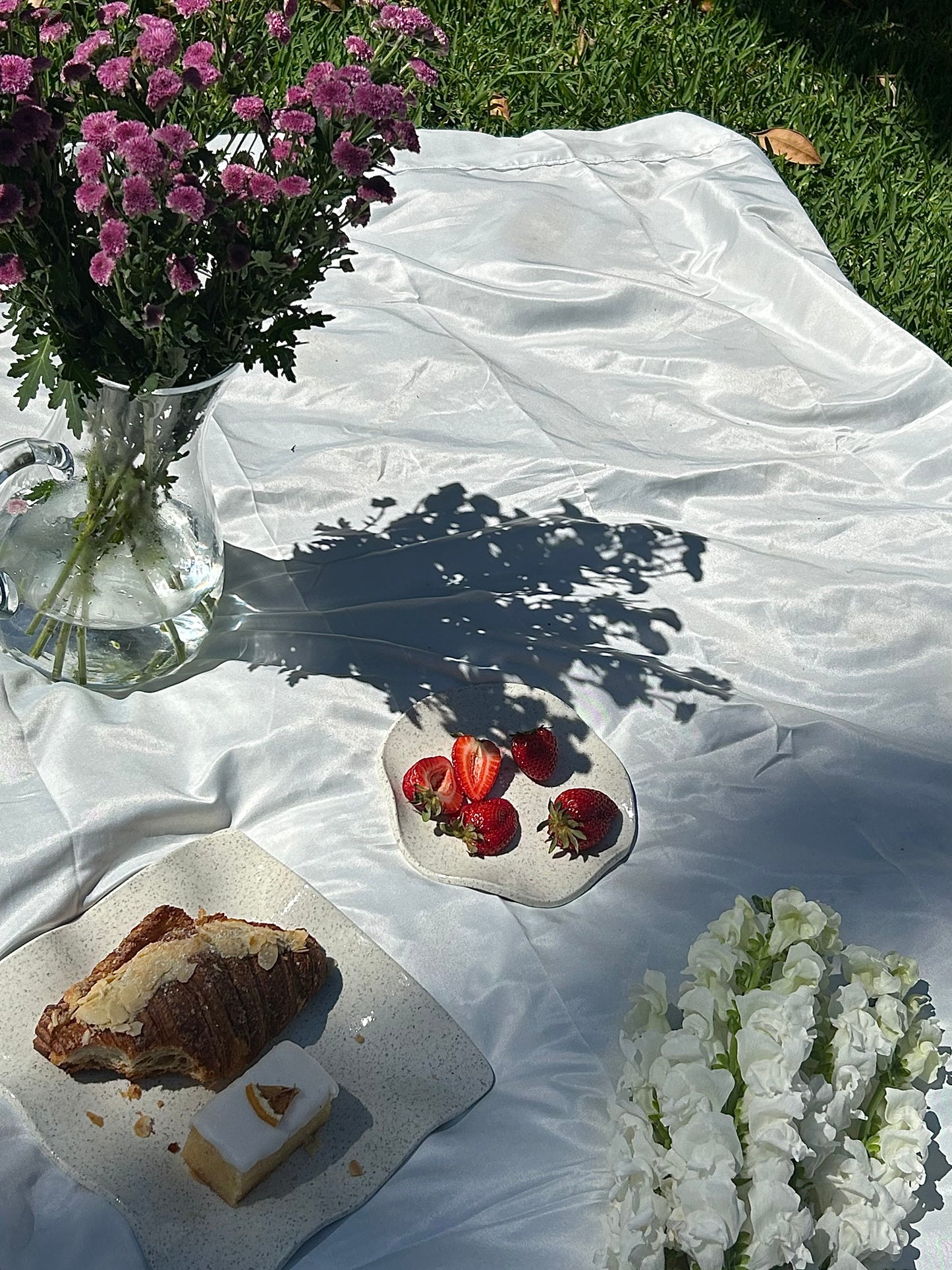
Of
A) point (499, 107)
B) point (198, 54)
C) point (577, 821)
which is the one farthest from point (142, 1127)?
point (499, 107)

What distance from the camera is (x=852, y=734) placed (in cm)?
229

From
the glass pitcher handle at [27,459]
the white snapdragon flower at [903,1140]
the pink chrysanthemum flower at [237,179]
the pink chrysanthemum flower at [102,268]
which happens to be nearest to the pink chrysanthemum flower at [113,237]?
the pink chrysanthemum flower at [102,268]

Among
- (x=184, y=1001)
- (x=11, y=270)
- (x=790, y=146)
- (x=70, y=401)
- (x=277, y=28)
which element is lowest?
(x=184, y=1001)

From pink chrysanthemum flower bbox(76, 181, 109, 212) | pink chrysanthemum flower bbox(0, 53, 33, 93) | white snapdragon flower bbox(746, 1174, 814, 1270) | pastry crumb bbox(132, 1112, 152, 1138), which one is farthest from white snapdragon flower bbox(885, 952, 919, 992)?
pink chrysanthemum flower bbox(0, 53, 33, 93)

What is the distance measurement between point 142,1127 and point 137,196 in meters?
1.00

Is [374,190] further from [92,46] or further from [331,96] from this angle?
[92,46]

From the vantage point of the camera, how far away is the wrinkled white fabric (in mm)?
1830

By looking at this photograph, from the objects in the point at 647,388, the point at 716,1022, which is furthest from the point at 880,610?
the point at 716,1022

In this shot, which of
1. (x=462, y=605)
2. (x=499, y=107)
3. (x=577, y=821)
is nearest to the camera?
(x=577, y=821)

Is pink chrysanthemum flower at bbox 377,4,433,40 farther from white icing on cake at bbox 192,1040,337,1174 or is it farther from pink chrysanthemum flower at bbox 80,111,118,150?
white icing on cake at bbox 192,1040,337,1174

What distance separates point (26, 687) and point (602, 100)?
8.17ft

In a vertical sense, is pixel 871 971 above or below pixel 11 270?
below

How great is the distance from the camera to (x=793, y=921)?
5.76 feet

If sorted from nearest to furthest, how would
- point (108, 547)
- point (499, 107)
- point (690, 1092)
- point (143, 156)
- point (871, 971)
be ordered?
point (143, 156)
point (690, 1092)
point (871, 971)
point (108, 547)
point (499, 107)
